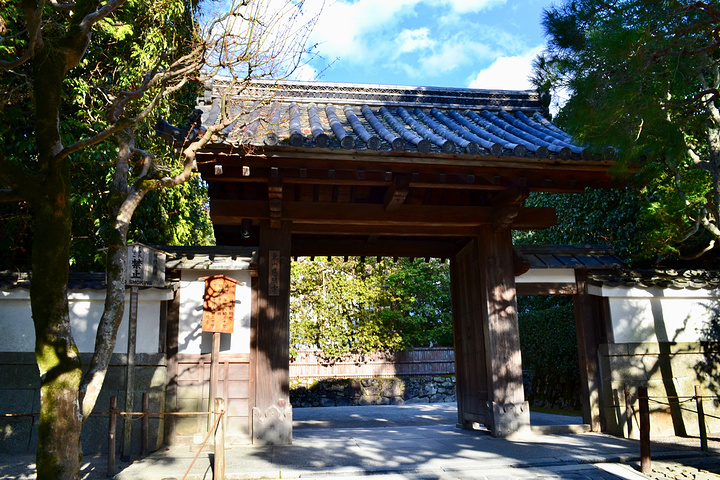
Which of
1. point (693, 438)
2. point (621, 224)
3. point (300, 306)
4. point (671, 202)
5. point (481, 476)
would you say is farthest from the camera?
point (300, 306)

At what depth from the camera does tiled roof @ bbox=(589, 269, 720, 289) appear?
751 centimetres

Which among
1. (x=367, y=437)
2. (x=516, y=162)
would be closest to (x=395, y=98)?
(x=516, y=162)

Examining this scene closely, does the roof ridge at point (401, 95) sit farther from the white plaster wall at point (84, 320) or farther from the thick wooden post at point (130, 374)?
the thick wooden post at point (130, 374)

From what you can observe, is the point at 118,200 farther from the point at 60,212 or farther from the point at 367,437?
the point at 367,437

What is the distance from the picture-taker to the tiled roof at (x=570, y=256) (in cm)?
773

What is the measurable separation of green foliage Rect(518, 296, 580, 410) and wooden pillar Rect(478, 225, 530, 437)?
618 cm

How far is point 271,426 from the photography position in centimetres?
638

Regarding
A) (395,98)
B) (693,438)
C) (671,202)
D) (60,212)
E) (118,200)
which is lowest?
(693,438)

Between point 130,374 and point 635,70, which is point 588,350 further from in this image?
point 130,374

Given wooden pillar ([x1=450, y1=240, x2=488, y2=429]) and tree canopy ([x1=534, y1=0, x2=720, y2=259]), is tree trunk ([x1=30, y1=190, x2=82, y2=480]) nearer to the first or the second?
tree canopy ([x1=534, y1=0, x2=720, y2=259])

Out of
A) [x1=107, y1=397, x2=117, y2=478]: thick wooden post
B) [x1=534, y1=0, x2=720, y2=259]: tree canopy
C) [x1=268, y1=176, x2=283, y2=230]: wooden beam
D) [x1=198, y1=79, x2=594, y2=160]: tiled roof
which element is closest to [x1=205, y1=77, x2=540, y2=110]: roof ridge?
[x1=198, y1=79, x2=594, y2=160]: tiled roof

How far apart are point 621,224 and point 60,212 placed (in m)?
11.4

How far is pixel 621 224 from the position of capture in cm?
1194

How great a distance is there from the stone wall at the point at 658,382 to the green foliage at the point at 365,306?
10.2 meters
